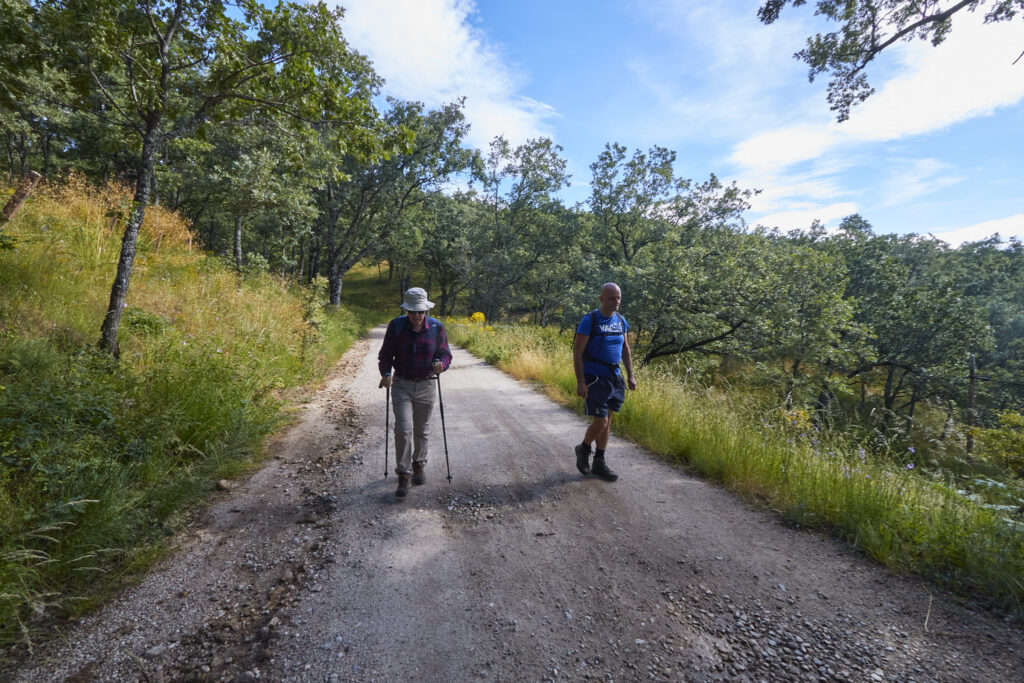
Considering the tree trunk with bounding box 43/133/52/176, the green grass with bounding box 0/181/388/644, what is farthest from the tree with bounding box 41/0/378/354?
the tree trunk with bounding box 43/133/52/176

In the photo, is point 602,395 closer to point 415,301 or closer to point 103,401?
point 415,301

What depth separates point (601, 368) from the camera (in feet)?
14.2

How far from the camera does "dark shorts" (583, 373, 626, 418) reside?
14.1 feet

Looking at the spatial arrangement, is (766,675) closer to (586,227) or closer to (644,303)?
(644,303)

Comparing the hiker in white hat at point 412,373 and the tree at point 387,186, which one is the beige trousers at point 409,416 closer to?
the hiker in white hat at point 412,373

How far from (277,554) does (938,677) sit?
4064mm

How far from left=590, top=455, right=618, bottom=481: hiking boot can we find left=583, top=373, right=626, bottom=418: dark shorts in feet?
1.73

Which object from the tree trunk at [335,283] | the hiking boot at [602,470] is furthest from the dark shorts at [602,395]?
the tree trunk at [335,283]

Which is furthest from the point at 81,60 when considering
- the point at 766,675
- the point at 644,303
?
the point at 644,303

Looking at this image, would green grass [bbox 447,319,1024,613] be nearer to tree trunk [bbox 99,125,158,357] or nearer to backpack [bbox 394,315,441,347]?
backpack [bbox 394,315,441,347]

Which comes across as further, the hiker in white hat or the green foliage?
the green foliage

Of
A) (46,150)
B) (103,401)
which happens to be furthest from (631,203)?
(46,150)

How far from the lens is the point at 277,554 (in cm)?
292

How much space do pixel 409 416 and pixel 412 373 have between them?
494mm
